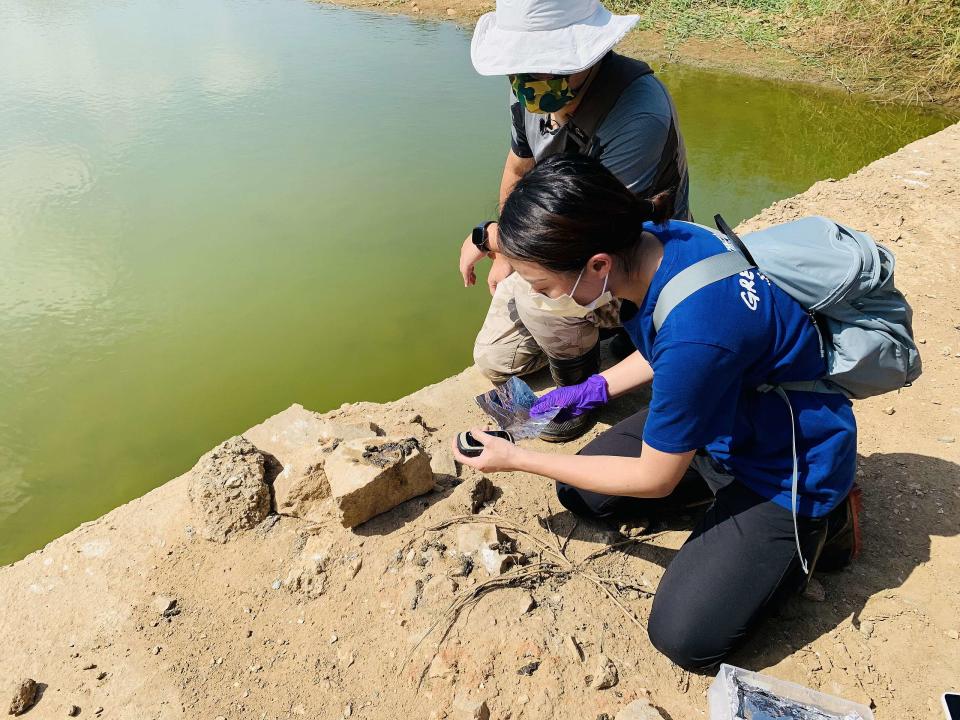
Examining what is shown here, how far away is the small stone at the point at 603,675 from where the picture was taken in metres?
1.59

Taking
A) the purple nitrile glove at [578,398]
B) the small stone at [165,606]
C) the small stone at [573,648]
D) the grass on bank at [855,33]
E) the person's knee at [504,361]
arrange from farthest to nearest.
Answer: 1. the grass on bank at [855,33]
2. the person's knee at [504,361]
3. the purple nitrile glove at [578,398]
4. the small stone at [165,606]
5. the small stone at [573,648]

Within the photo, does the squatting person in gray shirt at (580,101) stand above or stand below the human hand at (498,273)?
above

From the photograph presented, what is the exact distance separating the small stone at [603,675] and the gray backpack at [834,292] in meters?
0.56

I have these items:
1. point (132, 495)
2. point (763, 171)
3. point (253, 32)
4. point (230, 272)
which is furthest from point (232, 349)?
point (253, 32)

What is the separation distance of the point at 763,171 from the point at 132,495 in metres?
4.36

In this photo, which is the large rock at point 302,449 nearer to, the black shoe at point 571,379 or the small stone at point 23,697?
the black shoe at point 571,379

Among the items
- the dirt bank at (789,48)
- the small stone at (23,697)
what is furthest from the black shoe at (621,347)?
the dirt bank at (789,48)

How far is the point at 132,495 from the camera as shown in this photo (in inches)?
106

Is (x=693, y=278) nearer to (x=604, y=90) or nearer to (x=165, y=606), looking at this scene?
(x=604, y=90)

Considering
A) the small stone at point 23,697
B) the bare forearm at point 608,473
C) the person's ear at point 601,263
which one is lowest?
the small stone at point 23,697

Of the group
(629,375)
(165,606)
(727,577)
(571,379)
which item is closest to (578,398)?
(629,375)

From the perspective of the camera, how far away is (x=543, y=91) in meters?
1.97

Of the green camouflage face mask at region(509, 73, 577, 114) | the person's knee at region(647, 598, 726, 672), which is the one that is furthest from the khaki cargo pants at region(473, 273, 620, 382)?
the person's knee at region(647, 598, 726, 672)

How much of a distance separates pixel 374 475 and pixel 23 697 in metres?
0.97
